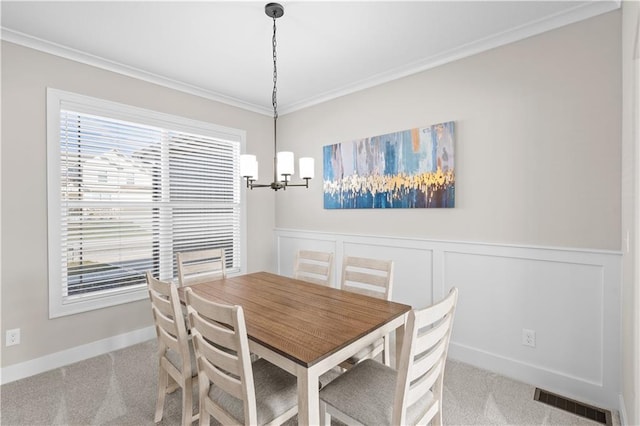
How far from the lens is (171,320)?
5.37 feet

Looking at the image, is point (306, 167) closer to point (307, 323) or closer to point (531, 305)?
point (307, 323)

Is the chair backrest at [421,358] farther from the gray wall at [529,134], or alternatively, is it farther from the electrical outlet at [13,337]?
the electrical outlet at [13,337]

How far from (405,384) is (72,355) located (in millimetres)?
2951

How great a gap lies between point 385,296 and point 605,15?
2.36 m

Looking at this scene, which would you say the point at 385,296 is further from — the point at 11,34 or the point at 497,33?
the point at 11,34

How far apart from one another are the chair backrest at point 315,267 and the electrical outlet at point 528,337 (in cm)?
152

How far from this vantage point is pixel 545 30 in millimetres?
2264

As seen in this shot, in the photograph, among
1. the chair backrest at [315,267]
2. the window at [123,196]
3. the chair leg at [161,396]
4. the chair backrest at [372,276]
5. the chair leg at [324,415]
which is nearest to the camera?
the chair leg at [324,415]

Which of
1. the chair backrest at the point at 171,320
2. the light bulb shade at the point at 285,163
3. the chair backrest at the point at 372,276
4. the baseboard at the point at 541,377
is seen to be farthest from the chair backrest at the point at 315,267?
the baseboard at the point at 541,377

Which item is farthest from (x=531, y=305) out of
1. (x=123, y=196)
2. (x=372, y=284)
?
(x=123, y=196)

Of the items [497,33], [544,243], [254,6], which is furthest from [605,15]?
[254,6]

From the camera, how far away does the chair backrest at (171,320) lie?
5.19ft

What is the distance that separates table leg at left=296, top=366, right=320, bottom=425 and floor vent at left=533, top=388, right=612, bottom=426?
71.5 inches

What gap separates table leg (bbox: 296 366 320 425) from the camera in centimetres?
122
